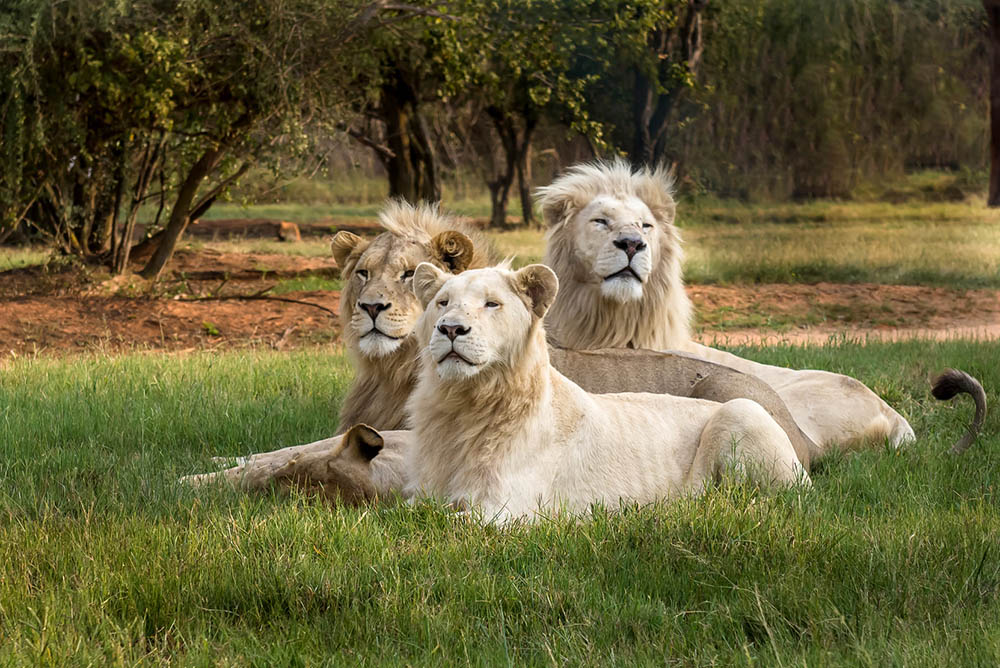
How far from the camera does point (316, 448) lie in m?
5.78

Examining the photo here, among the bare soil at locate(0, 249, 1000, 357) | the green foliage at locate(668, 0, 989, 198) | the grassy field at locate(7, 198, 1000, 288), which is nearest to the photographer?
the bare soil at locate(0, 249, 1000, 357)

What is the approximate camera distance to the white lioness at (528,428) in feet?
15.8

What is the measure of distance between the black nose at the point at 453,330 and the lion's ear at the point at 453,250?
169 centimetres

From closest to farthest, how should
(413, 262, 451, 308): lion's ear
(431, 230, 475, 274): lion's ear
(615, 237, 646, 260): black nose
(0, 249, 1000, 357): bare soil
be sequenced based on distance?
1. (413, 262, 451, 308): lion's ear
2. (431, 230, 475, 274): lion's ear
3. (615, 237, 646, 260): black nose
4. (0, 249, 1000, 357): bare soil

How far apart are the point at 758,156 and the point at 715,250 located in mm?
8150

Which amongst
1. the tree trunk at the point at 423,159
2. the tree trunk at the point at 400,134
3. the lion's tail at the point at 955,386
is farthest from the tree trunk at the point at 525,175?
the lion's tail at the point at 955,386

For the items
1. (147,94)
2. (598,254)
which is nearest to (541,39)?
(147,94)

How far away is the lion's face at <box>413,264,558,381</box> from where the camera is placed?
4656 mm

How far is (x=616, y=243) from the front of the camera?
7.01m

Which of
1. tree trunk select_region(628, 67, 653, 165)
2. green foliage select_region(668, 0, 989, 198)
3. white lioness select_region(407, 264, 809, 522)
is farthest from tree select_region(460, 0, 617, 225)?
white lioness select_region(407, 264, 809, 522)

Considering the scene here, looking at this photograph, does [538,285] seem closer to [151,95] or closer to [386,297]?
[386,297]

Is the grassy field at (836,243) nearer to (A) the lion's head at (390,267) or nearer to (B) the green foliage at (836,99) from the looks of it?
(B) the green foliage at (836,99)

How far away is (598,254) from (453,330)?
107 inches

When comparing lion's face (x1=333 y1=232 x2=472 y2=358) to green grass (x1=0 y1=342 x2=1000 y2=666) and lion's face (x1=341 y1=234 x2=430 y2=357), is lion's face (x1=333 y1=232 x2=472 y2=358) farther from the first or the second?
green grass (x1=0 y1=342 x2=1000 y2=666)
